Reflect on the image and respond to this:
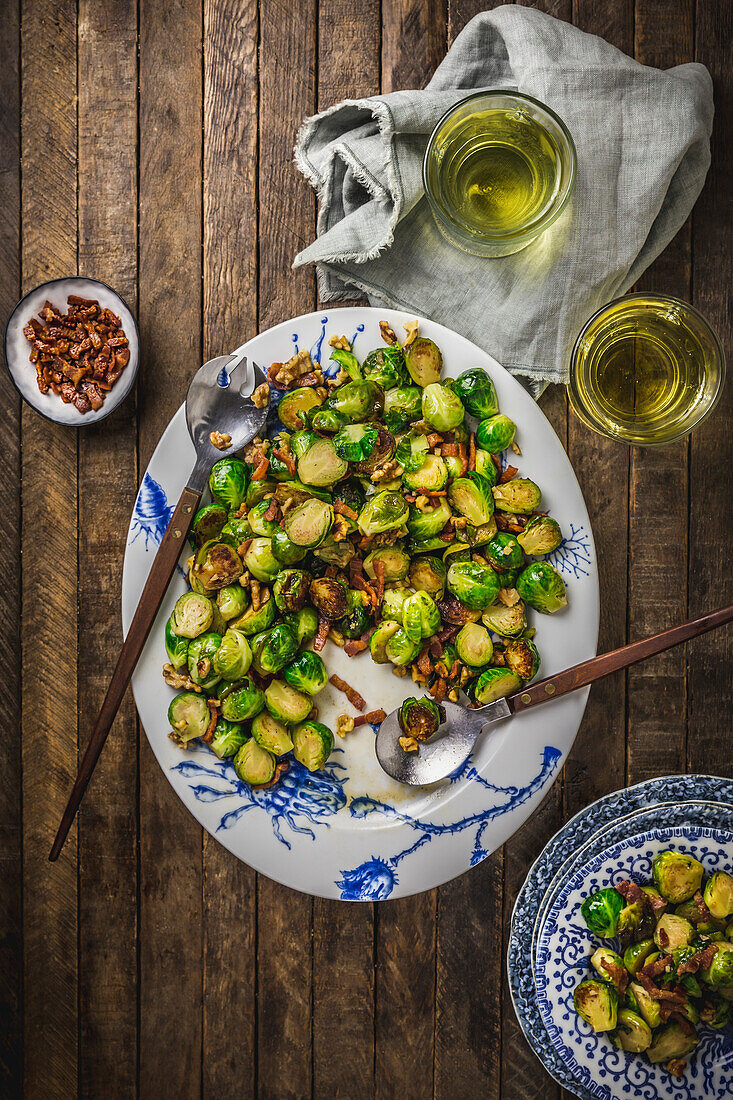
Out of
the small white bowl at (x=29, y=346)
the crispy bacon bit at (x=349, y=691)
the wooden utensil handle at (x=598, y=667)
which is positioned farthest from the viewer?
the small white bowl at (x=29, y=346)

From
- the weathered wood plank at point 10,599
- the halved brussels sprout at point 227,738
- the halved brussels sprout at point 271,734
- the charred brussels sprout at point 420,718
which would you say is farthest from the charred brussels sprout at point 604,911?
the weathered wood plank at point 10,599

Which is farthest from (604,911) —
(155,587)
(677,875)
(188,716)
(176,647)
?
(155,587)

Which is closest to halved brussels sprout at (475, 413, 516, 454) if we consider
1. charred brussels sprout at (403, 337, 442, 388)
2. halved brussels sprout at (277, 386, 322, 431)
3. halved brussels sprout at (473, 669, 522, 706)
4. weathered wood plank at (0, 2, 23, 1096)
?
charred brussels sprout at (403, 337, 442, 388)

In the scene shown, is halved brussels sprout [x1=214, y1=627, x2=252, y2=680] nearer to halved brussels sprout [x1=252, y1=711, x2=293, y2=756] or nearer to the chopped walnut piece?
halved brussels sprout [x1=252, y1=711, x2=293, y2=756]

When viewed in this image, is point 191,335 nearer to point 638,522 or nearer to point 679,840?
point 638,522

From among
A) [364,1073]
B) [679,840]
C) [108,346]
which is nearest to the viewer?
[679,840]

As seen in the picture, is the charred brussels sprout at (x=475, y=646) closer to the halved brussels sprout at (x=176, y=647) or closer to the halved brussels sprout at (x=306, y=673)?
the halved brussels sprout at (x=306, y=673)

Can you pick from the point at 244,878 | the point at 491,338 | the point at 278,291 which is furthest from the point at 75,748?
the point at 491,338
